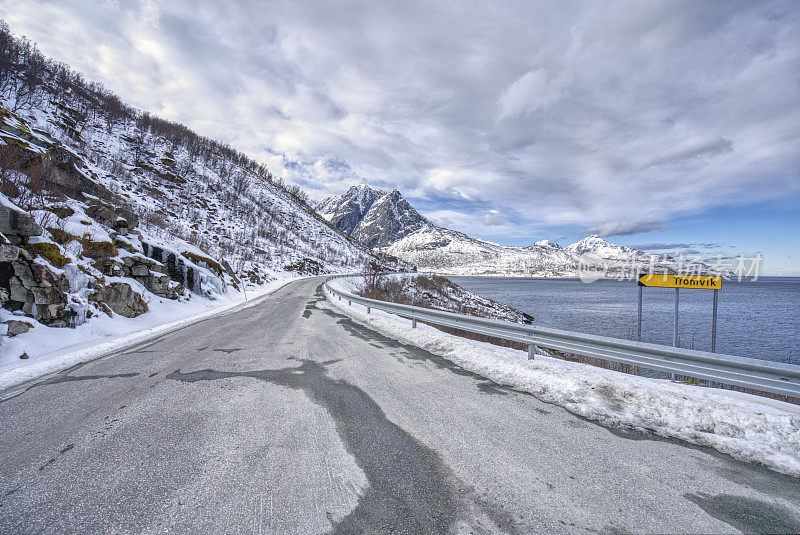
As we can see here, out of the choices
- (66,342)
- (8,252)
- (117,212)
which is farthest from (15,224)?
(117,212)

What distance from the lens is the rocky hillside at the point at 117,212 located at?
26.2 ft

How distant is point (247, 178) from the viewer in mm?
88562

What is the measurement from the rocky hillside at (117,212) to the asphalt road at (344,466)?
5024 millimetres

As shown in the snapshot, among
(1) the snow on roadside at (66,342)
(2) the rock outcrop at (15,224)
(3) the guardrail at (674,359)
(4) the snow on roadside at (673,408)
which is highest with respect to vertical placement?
(2) the rock outcrop at (15,224)

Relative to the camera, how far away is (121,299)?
10023mm

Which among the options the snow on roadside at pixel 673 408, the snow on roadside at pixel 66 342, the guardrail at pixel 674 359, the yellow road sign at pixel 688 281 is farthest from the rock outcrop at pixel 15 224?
the yellow road sign at pixel 688 281

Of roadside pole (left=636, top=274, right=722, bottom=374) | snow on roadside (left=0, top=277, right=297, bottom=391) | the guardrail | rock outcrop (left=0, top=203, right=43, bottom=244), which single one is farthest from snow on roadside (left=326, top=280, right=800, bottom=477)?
rock outcrop (left=0, top=203, right=43, bottom=244)

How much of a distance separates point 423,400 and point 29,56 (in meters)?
94.5

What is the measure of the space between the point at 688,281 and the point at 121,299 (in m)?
15.2

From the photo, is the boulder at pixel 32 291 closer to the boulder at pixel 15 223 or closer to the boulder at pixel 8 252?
the boulder at pixel 8 252

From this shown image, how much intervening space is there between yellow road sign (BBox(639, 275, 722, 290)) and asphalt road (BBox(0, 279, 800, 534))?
3.93 m

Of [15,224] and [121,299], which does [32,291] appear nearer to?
[15,224]

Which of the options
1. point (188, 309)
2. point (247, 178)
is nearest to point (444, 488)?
point (188, 309)

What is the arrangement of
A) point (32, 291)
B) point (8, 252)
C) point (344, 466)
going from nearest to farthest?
point (344, 466) < point (8, 252) < point (32, 291)
